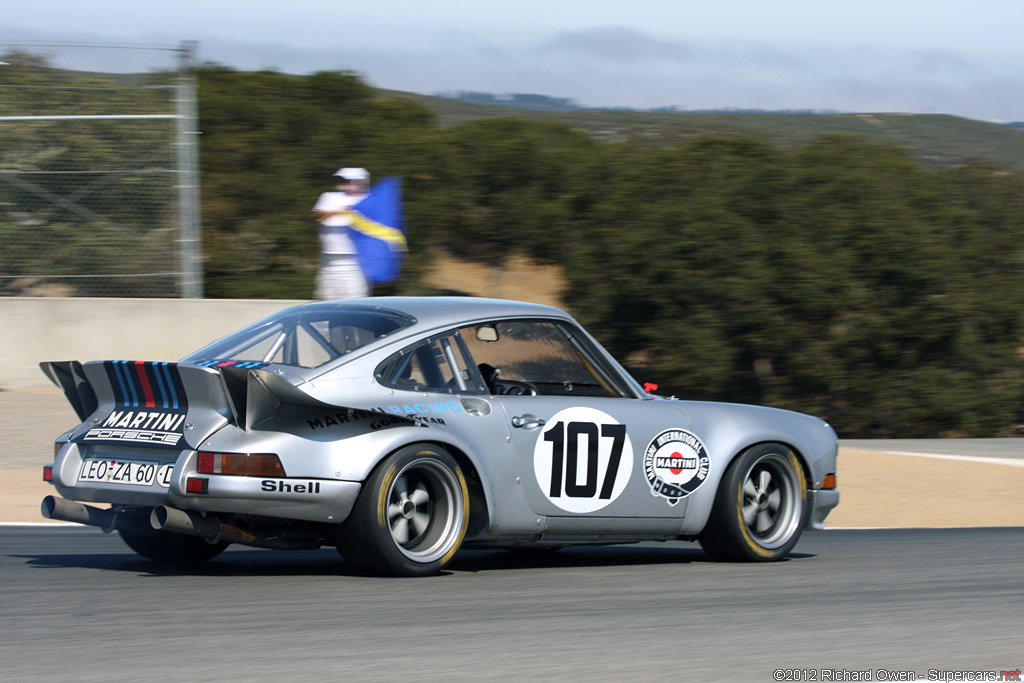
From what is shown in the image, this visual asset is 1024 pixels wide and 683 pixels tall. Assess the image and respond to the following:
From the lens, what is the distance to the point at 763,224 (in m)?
19.9

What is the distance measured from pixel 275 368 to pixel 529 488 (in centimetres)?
141

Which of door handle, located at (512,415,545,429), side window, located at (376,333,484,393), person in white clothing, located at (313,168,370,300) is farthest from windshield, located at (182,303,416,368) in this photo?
person in white clothing, located at (313,168,370,300)

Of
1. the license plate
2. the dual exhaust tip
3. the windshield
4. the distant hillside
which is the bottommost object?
the dual exhaust tip

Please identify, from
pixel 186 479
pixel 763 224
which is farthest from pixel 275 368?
pixel 763 224

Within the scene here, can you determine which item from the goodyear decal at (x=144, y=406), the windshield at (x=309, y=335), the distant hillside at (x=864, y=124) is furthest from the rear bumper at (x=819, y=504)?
the distant hillside at (x=864, y=124)

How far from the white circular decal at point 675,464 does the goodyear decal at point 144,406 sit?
2496mm

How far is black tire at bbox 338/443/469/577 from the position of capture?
5938 millimetres

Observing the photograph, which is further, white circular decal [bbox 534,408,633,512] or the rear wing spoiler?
white circular decal [bbox 534,408,633,512]

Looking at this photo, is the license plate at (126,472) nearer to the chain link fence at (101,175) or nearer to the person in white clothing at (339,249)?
the person in white clothing at (339,249)

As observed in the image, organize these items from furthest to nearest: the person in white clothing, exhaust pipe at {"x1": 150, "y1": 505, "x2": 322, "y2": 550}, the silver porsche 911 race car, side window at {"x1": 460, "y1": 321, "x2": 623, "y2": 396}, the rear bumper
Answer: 1. the person in white clothing
2. the rear bumper
3. side window at {"x1": 460, "y1": 321, "x2": 623, "y2": 396}
4. the silver porsche 911 race car
5. exhaust pipe at {"x1": 150, "y1": 505, "x2": 322, "y2": 550}

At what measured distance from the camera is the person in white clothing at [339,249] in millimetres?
14195

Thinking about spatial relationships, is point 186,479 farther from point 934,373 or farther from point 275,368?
point 934,373

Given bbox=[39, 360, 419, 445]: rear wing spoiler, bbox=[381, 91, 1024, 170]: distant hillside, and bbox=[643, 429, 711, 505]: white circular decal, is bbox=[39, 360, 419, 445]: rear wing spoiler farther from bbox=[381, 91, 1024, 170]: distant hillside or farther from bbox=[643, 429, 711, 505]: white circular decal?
bbox=[381, 91, 1024, 170]: distant hillside

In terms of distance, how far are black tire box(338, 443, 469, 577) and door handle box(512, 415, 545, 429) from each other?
445mm
